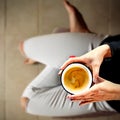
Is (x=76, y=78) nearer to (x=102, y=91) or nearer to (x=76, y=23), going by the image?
(x=102, y=91)

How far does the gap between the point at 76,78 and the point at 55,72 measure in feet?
1.15

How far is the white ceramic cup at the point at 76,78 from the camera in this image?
0.71m

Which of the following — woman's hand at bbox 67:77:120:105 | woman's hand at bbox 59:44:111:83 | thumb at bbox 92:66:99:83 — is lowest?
woman's hand at bbox 67:77:120:105

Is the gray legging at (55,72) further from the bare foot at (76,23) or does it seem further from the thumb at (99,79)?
the thumb at (99,79)

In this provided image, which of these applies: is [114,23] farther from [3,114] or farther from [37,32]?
[3,114]

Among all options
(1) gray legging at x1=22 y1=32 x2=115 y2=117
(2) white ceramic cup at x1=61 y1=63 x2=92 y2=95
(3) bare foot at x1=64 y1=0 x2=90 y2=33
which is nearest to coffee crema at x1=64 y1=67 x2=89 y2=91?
(2) white ceramic cup at x1=61 y1=63 x2=92 y2=95

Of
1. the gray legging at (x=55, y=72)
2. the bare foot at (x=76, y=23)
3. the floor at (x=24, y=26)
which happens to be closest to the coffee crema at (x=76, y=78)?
the gray legging at (x=55, y=72)

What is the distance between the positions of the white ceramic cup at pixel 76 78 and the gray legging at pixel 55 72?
0.28 metres

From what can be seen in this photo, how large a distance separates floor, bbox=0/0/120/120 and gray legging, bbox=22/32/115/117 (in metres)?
0.31

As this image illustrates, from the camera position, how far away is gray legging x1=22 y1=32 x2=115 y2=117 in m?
1.00

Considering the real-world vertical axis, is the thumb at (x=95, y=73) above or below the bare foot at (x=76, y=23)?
below

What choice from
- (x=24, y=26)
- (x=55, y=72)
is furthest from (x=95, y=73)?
(x=24, y=26)

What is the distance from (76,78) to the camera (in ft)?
2.37

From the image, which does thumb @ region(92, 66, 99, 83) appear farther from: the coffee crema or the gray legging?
the gray legging
